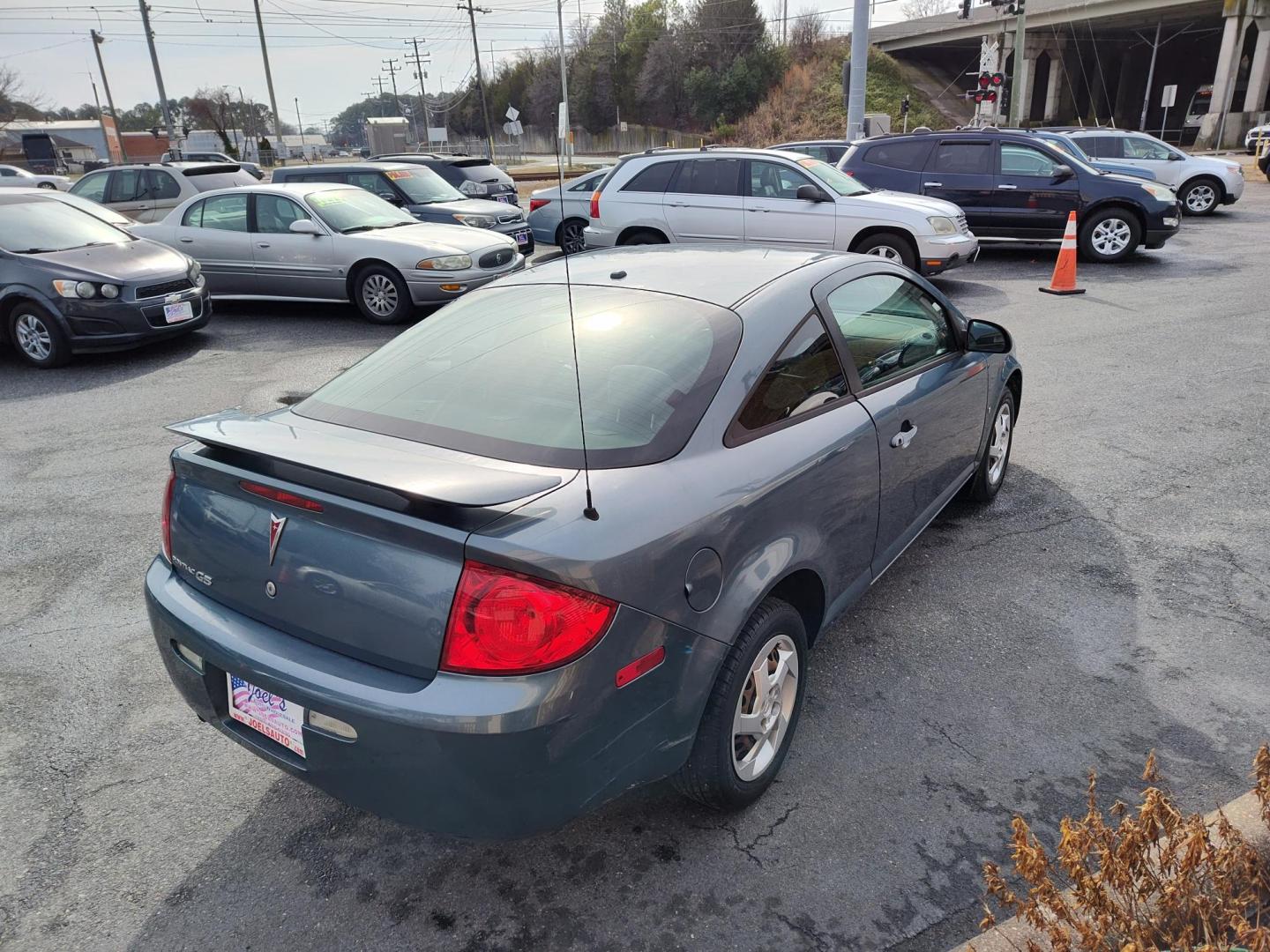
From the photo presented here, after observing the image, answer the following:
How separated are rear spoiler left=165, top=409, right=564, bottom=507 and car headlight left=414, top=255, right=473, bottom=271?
24.1ft

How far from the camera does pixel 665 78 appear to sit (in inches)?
2534

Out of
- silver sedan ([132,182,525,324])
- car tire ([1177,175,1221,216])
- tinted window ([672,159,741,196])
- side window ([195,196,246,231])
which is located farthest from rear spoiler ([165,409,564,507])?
car tire ([1177,175,1221,216])

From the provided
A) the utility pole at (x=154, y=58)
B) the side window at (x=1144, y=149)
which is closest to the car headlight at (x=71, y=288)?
the side window at (x=1144, y=149)

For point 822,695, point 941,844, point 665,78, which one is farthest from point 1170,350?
point 665,78

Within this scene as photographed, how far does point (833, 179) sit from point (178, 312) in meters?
7.77

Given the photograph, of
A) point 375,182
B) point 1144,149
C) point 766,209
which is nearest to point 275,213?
point 375,182

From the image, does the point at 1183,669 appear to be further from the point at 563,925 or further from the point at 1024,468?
the point at 563,925

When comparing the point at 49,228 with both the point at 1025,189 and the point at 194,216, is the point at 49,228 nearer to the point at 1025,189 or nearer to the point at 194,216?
the point at 194,216

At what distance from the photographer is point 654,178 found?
11.9 metres

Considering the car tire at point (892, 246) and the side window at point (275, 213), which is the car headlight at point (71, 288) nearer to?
the side window at point (275, 213)

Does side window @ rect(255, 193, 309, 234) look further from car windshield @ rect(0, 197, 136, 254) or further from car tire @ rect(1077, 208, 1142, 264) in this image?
car tire @ rect(1077, 208, 1142, 264)

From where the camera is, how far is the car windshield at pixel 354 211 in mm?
10312

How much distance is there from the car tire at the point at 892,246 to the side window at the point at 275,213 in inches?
263

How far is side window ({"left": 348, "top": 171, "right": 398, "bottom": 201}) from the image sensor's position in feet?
42.2
